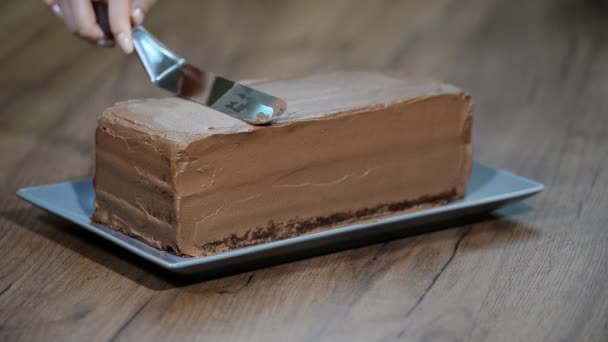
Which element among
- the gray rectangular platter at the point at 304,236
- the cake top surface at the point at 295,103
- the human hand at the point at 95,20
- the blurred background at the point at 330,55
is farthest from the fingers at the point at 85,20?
the blurred background at the point at 330,55

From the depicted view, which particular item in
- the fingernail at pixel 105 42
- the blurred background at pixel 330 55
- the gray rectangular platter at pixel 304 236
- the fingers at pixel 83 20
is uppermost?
the fingers at pixel 83 20

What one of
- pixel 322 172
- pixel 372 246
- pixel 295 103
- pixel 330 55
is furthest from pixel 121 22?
pixel 330 55

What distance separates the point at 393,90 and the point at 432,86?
0.09m

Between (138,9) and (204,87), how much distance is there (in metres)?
0.23

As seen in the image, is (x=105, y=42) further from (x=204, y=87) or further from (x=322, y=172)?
(x=322, y=172)

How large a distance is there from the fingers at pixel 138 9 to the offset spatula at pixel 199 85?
2 cm

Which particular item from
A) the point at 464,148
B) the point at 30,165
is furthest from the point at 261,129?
the point at 30,165

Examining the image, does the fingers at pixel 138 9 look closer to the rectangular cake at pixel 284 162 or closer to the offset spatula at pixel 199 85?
the offset spatula at pixel 199 85

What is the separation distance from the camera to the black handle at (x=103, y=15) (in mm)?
1966

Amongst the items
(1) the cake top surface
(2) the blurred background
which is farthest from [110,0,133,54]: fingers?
(2) the blurred background

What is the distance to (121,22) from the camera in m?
1.92

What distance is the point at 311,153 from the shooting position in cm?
185

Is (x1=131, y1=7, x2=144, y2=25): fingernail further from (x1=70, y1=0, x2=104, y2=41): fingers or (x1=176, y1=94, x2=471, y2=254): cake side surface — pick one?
(x1=176, y1=94, x2=471, y2=254): cake side surface

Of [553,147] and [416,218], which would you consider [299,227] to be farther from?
[553,147]
